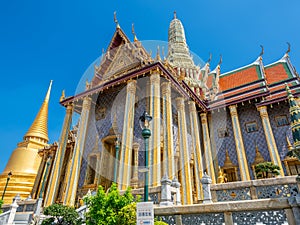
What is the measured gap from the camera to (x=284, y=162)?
476 inches

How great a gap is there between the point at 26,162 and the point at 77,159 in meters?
16.6

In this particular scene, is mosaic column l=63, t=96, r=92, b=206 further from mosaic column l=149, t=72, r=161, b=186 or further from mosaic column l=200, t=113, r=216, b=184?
mosaic column l=200, t=113, r=216, b=184

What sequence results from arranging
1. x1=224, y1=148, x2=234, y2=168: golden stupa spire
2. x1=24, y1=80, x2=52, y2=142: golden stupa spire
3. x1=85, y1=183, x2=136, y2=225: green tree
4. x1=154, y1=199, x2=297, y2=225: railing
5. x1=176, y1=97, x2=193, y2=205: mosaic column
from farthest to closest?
x1=24, y1=80, x2=52, y2=142: golden stupa spire
x1=224, y1=148, x2=234, y2=168: golden stupa spire
x1=176, y1=97, x2=193, y2=205: mosaic column
x1=85, y1=183, x2=136, y2=225: green tree
x1=154, y1=199, x2=297, y2=225: railing

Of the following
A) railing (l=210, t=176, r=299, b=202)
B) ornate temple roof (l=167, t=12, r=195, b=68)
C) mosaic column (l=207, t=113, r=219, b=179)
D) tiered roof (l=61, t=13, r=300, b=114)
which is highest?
ornate temple roof (l=167, t=12, r=195, b=68)

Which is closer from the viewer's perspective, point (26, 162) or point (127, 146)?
point (127, 146)

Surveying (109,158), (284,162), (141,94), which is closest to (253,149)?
(284,162)

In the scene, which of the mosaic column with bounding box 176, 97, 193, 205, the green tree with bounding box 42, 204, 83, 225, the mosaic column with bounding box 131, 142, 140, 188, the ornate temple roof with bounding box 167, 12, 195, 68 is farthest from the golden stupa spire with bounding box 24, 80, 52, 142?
the green tree with bounding box 42, 204, 83, 225

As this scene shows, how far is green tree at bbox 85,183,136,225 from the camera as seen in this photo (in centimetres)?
459

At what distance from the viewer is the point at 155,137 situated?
9422 mm

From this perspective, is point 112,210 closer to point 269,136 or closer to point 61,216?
point 61,216

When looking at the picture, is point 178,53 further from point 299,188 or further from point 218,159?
point 299,188

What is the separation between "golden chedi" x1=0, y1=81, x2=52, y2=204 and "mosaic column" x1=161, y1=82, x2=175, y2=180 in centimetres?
1881

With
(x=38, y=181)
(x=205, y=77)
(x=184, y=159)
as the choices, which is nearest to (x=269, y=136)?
(x=184, y=159)

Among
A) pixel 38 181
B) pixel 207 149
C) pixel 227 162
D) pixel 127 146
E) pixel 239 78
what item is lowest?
pixel 38 181
